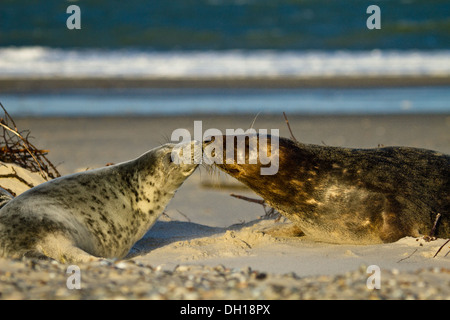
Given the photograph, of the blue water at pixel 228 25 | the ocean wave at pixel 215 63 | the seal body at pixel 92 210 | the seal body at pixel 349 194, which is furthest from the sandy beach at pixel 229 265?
the blue water at pixel 228 25

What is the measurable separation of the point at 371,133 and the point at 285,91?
496 cm

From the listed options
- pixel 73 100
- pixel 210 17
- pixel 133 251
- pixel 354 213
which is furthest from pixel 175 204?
pixel 210 17

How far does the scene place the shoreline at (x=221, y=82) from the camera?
1675 cm

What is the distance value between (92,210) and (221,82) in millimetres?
13100

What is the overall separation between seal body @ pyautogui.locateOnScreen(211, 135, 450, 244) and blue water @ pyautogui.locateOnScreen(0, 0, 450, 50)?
18028mm

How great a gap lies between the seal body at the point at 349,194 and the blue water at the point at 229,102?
8.35 metres

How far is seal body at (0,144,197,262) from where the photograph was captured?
13.2 feet

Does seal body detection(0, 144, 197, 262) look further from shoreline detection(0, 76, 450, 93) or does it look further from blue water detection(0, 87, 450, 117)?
shoreline detection(0, 76, 450, 93)

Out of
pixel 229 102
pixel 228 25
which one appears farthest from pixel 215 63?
pixel 228 25

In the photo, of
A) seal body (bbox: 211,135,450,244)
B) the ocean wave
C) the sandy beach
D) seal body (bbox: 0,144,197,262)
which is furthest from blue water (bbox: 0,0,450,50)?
seal body (bbox: 0,144,197,262)

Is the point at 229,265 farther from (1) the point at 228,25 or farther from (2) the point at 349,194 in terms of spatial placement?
(1) the point at 228,25

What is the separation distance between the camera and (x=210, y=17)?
2842 cm

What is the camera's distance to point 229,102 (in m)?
14.8

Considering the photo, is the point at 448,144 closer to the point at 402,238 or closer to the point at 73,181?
the point at 402,238
